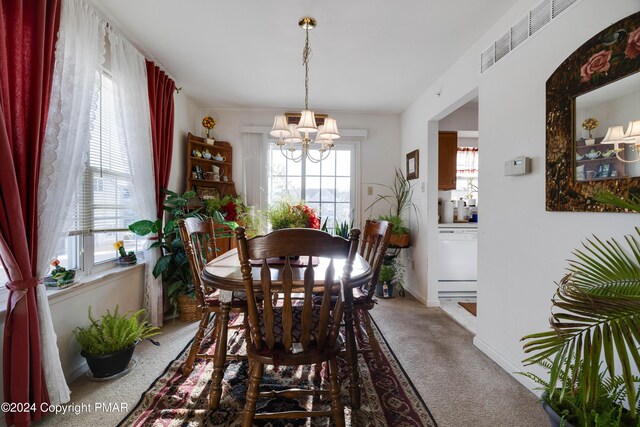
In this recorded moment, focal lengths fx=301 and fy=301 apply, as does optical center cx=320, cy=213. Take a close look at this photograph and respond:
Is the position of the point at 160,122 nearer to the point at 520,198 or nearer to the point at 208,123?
the point at 208,123

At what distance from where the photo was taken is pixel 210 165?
4.04m

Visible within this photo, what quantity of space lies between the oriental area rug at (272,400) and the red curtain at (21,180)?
522 millimetres

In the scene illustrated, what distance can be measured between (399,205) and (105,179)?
3.34 meters

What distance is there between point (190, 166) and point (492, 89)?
317cm

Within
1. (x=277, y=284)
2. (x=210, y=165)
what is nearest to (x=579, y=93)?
(x=277, y=284)

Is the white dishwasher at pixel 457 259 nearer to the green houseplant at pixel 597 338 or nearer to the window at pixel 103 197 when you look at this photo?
the green houseplant at pixel 597 338

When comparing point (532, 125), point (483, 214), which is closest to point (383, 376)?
point (483, 214)

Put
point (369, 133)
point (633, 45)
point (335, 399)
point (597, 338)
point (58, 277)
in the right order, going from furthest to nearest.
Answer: point (369, 133)
point (58, 277)
point (335, 399)
point (633, 45)
point (597, 338)

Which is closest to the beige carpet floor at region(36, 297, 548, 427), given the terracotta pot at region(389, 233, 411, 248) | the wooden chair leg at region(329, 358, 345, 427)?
the wooden chair leg at region(329, 358, 345, 427)

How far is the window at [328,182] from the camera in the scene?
437 centimetres

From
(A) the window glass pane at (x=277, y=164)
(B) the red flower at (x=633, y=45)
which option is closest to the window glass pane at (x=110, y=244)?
(A) the window glass pane at (x=277, y=164)

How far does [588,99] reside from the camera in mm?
1514

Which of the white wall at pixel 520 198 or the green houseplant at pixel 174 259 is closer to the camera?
the white wall at pixel 520 198

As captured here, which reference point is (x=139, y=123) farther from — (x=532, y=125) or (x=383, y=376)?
(x=532, y=125)
